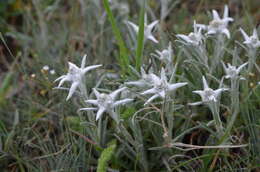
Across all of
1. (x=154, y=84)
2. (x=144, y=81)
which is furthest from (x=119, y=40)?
(x=154, y=84)

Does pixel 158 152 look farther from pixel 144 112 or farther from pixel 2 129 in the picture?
pixel 2 129

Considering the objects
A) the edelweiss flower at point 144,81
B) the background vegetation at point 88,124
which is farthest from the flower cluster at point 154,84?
the background vegetation at point 88,124

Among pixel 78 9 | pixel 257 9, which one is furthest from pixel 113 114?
pixel 257 9

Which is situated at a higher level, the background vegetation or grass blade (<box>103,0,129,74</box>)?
grass blade (<box>103,0,129,74</box>)

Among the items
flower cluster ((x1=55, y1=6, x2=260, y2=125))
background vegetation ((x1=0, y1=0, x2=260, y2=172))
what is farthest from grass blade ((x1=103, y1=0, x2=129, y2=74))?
flower cluster ((x1=55, y1=6, x2=260, y2=125))

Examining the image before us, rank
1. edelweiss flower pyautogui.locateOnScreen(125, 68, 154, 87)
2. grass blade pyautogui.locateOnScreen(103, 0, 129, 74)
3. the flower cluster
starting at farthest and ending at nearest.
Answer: grass blade pyautogui.locateOnScreen(103, 0, 129, 74), edelweiss flower pyautogui.locateOnScreen(125, 68, 154, 87), the flower cluster

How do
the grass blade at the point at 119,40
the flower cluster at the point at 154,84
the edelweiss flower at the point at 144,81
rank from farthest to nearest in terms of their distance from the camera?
the grass blade at the point at 119,40, the edelweiss flower at the point at 144,81, the flower cluster at the point at 154,84

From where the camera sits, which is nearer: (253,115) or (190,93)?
(253,115)

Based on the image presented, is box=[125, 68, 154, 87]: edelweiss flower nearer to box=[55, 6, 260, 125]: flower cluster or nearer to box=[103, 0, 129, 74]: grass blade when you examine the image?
box=[55, 6, 260, 125]: flower cluster

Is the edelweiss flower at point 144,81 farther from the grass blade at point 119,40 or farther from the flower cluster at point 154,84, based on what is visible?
the grass blade at point 119,40

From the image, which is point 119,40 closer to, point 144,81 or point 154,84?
point 144,81

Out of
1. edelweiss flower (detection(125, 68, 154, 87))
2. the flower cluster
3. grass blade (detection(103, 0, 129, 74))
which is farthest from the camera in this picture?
grass blade (detection(103, 0, 129, 74))
